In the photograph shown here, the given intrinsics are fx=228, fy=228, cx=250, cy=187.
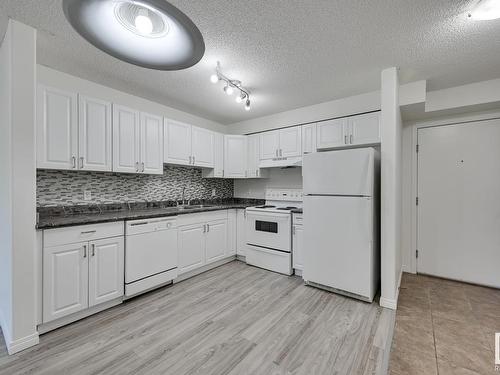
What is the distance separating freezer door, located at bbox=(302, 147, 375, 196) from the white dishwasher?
173cm

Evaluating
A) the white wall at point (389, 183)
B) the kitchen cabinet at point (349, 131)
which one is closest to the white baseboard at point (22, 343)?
the white wall at point (389, 183)

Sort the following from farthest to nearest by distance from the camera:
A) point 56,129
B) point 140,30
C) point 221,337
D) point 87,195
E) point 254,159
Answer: point 254,159, point 87,195, point 56,129, point 221,337, point 140,30

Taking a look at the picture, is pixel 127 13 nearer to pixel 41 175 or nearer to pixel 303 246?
pixel 41 175

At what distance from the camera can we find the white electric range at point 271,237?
3.10 metres

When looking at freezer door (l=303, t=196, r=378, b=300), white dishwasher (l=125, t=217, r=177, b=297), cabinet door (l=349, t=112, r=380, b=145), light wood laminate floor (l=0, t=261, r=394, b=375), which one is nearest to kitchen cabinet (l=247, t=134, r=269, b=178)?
freezer door (l=303, t=196, r=378, b=300)

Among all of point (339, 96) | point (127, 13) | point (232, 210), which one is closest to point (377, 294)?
point (232, 210)

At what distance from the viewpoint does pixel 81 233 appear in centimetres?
199

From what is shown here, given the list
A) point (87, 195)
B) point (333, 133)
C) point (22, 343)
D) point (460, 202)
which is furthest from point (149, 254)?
point (460, 202)

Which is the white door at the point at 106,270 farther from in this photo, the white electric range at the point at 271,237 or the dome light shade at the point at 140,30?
the white electric range at the point at 271,237

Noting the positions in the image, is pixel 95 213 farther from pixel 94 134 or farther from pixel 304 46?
pixel 304 46

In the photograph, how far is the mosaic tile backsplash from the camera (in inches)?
92.2

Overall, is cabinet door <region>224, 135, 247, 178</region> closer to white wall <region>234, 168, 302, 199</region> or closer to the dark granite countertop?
white wall <region>234, 168, 302, 199</region>

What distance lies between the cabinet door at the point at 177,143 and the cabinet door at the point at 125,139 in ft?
1.40

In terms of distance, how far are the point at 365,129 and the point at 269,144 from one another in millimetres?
1447
